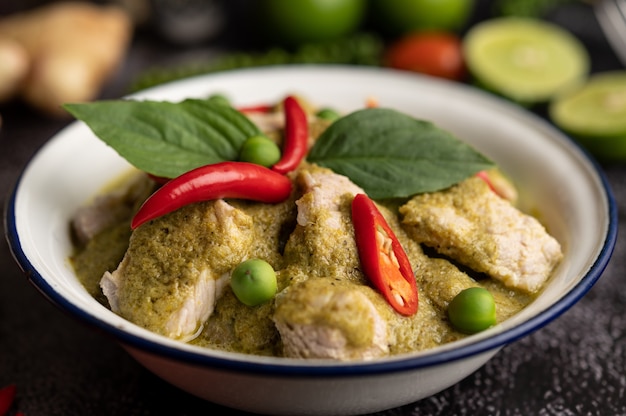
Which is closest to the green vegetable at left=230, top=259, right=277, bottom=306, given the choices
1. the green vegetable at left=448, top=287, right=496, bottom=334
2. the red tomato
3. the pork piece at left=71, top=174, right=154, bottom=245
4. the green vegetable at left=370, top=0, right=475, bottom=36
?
the green vegetable at left=448, top=287, right=496, bottom=334

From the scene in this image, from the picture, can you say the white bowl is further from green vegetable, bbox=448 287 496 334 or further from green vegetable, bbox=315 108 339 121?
green vegetable, bbox=315 108 339 121

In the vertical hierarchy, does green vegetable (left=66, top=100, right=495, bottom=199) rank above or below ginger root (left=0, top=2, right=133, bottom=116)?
above

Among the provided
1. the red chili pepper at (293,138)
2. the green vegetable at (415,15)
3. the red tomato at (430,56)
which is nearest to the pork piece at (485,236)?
the red chili pepper at (293,138)

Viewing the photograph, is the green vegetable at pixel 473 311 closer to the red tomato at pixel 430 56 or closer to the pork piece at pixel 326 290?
the pork piece at pixel 326 290

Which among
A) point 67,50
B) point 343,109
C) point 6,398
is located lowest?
point 6,398

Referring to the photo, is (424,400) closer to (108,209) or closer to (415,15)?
(108,209)

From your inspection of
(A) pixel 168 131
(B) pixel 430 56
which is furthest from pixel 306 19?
(A) pixel 168 131
